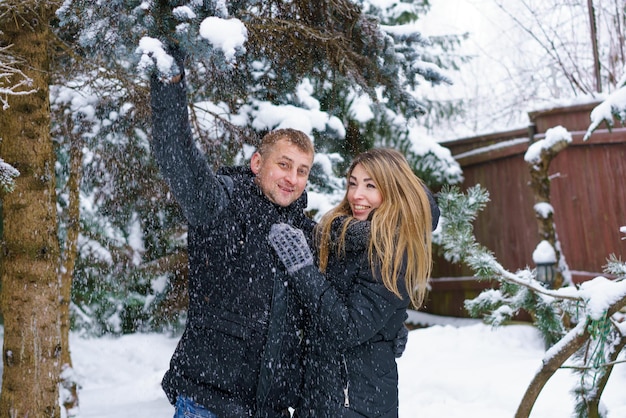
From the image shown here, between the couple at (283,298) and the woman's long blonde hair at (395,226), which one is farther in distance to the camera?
the woman's long blonde hair at (395,226)

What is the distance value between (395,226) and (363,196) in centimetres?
23

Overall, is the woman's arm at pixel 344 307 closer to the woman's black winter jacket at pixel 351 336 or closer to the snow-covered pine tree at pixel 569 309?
the woman's black winter jacket at pixel 351 336

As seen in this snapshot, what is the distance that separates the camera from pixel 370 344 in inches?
91.5

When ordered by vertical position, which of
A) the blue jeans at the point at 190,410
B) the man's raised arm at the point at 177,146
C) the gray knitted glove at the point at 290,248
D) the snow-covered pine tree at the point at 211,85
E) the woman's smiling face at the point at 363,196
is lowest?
the blue jeans at the point at 190,410

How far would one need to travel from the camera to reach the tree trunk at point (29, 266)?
311 cm

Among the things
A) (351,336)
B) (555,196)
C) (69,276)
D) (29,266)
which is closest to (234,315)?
(351,336)

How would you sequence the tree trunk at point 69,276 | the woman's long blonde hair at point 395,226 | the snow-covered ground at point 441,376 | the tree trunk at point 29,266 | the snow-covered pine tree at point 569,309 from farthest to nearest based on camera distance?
the tree trunk at point 69,276, the snow-covered ground at point 441,376, the tree trunk at point 29,266, the snow-covered pine tree at point 569,309, the woman's long blonde hair at point 395,226

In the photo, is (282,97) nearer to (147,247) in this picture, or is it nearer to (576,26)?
(147,247)

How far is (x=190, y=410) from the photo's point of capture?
7.22 feet

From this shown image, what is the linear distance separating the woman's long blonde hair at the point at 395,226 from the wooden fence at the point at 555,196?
11.9ft

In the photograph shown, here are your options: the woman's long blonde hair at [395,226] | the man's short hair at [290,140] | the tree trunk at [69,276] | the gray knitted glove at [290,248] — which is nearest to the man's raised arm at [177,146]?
the gray knitted glove at [290,248]

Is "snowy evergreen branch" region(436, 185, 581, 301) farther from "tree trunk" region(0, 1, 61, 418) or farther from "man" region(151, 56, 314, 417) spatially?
"tree trunk" region(0, 1, 61, 418)

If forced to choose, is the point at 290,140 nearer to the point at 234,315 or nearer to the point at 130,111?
the point at 234,315

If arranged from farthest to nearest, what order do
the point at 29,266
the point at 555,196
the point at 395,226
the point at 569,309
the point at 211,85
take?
the point at 555,196, the point at 211,85, the point at 569,309, the point at 29,266, the point at 395,226
